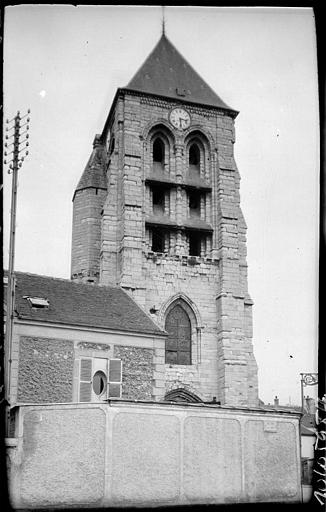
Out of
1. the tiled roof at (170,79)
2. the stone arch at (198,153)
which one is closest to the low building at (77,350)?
the stone arch at (198,153)

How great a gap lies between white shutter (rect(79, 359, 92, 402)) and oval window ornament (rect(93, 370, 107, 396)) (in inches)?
8.4

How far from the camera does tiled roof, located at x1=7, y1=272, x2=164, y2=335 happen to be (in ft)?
59.5

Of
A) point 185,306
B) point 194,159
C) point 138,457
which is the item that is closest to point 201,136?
point 194,159

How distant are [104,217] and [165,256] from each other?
298 centimetres

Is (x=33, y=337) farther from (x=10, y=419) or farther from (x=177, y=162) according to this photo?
(x=177, y=162)

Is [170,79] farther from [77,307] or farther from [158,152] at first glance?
[77,307]

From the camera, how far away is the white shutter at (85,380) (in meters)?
17.8

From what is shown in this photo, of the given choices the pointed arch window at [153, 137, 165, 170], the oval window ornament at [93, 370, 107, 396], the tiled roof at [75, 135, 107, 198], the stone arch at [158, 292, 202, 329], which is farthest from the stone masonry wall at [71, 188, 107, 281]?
the oval window ornament at [93, 370, 107, 396]

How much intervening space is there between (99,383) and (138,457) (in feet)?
20.4

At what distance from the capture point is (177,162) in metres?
30.1

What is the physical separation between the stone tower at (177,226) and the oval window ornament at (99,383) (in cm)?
829

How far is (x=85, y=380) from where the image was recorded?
1797 cm

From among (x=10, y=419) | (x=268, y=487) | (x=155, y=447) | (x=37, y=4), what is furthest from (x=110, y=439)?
(x=37, y=4)

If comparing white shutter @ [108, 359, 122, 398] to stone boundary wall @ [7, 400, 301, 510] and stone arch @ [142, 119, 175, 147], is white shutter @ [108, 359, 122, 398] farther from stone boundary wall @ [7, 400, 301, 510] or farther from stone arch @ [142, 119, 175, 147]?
stone arch @ [142, 119, 175, 147]
